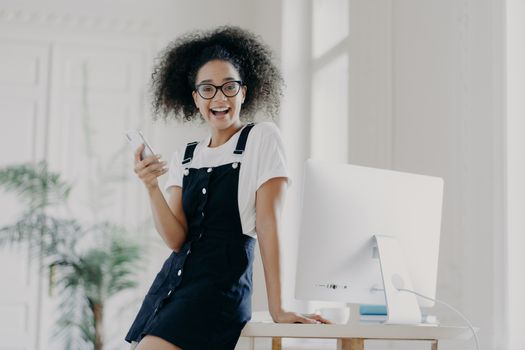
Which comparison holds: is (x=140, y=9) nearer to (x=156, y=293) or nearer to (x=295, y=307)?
(x=295, y=307)

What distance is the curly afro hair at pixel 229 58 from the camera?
2180 mm

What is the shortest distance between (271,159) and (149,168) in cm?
29

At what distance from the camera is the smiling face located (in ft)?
6.54

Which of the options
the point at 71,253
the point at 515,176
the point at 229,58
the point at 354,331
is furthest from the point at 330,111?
the point at 354,331

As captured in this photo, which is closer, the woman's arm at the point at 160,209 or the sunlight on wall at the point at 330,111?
the woman's arm at the point at 160,209

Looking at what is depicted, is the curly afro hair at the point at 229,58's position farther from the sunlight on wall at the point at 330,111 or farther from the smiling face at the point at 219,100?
the sunlight on wall at the point at 330,111

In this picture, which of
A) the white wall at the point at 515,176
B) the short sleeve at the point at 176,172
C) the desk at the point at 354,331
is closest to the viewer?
the desk at the point at 354,331

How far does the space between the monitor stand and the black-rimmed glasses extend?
0.51 meters

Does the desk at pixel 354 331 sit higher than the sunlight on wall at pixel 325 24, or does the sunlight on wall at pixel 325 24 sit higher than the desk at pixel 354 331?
the sunlight on wall at pixel 325 24

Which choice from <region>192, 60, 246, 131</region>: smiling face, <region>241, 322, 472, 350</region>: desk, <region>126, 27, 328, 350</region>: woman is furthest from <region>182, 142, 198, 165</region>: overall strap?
<region>241, 322, 472, 350</region>: desk

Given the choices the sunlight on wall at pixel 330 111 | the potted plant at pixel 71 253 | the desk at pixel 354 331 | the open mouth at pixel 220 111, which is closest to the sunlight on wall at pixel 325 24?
the sunlight on wall at pixel 330 111

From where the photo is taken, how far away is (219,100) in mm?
1988

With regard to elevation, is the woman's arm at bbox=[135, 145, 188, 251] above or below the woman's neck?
below

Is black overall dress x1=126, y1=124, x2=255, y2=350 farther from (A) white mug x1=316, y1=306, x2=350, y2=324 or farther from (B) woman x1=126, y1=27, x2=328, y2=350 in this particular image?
(A) white mug x1=316, y1=306, x2=350, y2=324
